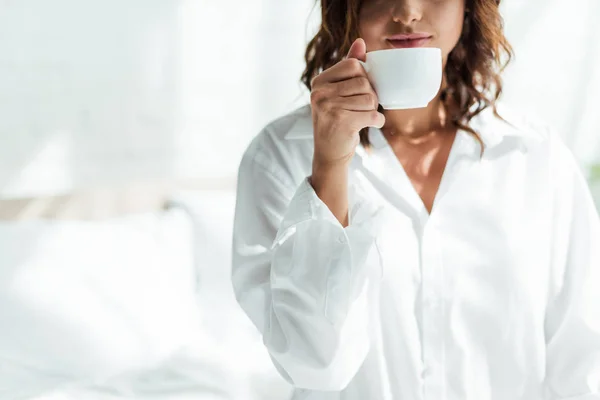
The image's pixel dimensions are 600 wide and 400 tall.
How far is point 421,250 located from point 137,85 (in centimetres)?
149

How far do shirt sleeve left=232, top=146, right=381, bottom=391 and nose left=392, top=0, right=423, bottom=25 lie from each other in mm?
268

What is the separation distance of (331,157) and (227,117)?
1579mm

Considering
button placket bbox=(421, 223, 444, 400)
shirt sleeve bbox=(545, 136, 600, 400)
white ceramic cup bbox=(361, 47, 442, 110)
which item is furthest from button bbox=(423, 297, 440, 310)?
white ceramic cup bbox=(361, 47, 442, 110)

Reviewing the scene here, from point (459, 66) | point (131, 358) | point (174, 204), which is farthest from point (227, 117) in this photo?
point (459, 66)

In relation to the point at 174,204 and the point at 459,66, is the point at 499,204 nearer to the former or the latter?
the point at 459,66

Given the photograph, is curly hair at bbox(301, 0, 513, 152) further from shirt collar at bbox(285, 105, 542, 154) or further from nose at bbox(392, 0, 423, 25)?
nose at bbox(392, 0, 423, 25)

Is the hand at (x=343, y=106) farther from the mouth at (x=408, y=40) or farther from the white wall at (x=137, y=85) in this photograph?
the white wall at (x=137, y=85)

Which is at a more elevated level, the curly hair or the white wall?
the curly hair

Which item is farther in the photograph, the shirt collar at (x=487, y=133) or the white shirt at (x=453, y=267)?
the shirt collar at (x=487, y=133)

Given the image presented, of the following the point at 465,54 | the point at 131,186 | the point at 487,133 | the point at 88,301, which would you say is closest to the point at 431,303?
the point at 487,133

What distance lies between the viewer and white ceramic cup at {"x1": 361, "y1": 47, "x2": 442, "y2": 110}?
825 mm

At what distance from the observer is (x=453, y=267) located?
1089 millimetres

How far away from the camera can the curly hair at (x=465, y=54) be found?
1.20 meters

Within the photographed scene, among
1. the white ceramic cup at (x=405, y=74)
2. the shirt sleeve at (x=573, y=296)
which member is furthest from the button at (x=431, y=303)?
the white ceramic cup at (x=405, y=74)
